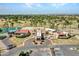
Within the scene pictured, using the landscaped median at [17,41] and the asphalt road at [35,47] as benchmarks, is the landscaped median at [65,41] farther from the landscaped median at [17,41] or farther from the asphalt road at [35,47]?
the landscaped median at [17,41]

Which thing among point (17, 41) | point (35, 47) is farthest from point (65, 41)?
point (17, 41)

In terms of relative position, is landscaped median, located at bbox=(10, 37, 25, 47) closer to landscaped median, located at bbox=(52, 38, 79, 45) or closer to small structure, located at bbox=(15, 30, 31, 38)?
small structure, located at bbox=(15, 30, 31, 38)

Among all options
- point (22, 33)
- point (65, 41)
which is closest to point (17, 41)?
point (22, 33)

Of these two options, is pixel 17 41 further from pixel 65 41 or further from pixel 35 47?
pixel 65 41

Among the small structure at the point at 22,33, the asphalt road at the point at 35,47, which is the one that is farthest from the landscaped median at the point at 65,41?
the small structure at the point at 22,33

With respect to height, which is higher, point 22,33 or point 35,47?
point 22,33

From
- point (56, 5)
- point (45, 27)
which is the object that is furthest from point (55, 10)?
point (45, 27)

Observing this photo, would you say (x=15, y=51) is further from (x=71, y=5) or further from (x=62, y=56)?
(x=71, y=5)

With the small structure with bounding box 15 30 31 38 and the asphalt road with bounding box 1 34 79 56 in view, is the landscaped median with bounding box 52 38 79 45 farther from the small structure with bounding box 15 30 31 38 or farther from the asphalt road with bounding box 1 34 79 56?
the small structure with bounding box 15 30 31 38

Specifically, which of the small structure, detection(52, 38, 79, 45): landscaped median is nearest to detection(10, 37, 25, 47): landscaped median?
the small structure

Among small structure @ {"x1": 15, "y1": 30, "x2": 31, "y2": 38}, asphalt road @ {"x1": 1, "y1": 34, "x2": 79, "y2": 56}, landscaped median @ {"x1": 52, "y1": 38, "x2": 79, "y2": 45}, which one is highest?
small structure @ {"x1": 15, "y1": 30, "x2": 31, "y2": 38}

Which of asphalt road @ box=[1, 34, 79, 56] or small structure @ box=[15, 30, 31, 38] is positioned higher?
small structure @ box=[15, 30, 31, 38]
